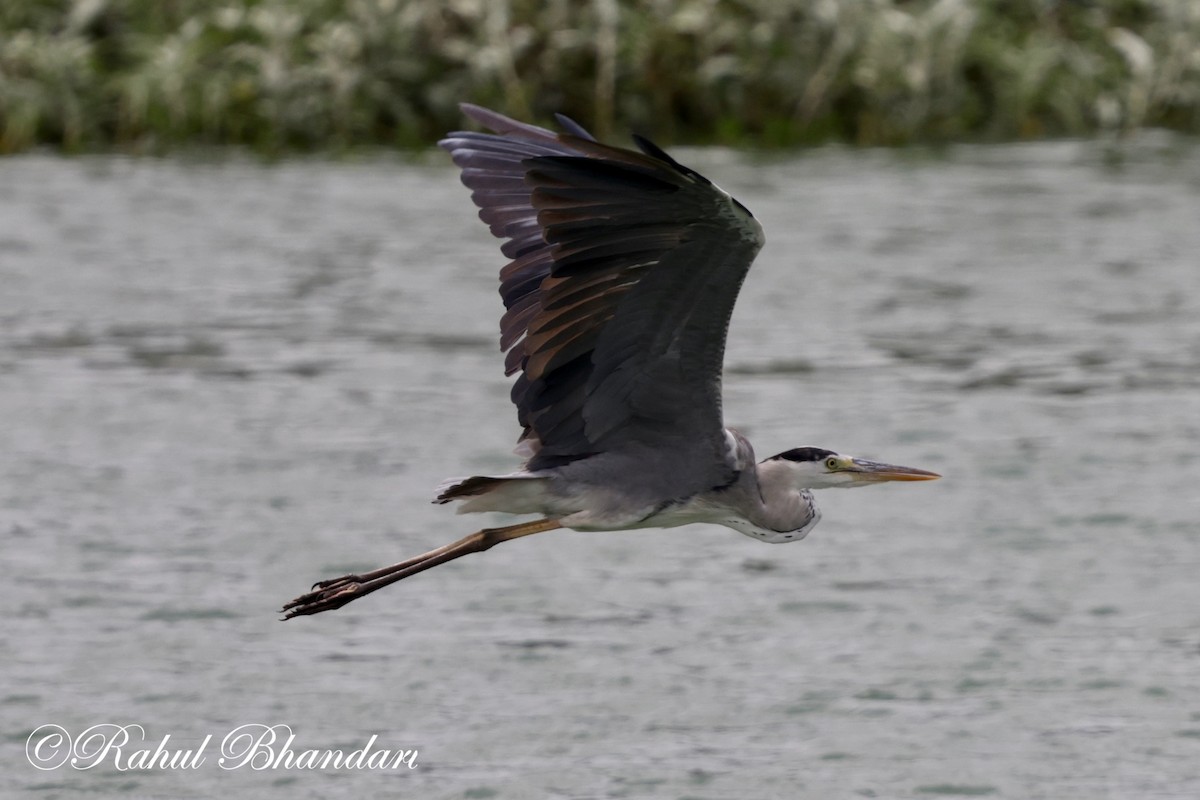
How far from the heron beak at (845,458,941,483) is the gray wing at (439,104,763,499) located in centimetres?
68

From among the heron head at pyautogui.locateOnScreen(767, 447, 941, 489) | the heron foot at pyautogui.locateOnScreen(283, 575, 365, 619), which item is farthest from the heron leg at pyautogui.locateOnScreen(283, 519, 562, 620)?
the heron head at pyautogui.locateOnScreen(767, 447, 941, 489)

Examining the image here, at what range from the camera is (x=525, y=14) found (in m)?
20.9

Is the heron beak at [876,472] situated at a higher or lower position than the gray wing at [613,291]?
lower

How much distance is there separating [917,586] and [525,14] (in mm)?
11414

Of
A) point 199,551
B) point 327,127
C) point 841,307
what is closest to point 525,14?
point 327,127

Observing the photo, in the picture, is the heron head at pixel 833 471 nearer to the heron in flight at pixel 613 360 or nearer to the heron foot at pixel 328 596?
the heron in flight at pixel 613 360

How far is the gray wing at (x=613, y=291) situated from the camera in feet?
20.0

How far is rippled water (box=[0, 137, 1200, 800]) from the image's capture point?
872 cm

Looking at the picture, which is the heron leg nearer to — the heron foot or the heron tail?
the heron foot

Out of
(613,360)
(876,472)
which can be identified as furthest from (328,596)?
(876,472)

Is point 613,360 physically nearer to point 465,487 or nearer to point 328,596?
point 465,487

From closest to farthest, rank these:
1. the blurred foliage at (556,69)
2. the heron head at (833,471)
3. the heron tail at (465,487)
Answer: the heron tail at (465,487)
the heron head at (833,471)
the blurred foliage at (556,69)

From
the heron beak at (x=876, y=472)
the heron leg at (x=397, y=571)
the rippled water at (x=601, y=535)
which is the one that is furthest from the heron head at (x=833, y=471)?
the rippled water at (x=601, y=535)

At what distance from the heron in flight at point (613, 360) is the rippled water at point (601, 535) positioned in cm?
136
